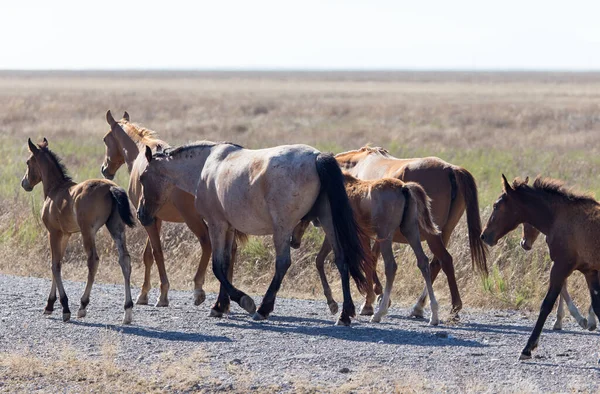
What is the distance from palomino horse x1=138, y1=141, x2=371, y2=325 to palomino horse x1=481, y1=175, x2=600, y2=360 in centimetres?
165

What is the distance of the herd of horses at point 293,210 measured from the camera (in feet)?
30.0

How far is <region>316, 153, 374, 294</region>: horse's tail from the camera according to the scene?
9133 mm

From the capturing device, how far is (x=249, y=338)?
8.50 m

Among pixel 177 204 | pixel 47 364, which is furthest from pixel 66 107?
pixel 47 364

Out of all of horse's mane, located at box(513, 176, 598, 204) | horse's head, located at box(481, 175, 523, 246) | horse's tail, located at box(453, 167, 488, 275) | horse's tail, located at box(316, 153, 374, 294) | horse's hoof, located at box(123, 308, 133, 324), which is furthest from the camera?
horse's tail, located at box(453, 167, 488, 275)

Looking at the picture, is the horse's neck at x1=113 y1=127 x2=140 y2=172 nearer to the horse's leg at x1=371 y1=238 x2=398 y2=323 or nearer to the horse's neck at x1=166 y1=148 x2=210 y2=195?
the horse's neck at x1=166 y1=148 x2=210 y2=195

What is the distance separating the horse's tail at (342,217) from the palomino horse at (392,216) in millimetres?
257

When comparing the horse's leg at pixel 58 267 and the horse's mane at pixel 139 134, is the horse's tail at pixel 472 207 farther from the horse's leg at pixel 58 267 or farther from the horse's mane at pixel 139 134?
the horse's leg at pixel 58 267

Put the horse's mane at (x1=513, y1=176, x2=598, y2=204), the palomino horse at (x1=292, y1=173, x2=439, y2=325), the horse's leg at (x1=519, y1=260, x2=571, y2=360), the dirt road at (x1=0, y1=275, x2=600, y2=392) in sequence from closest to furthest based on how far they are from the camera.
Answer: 1. the dirt road at (x1=0, y1=275, x2=600, y2=392)
2. the horse's leg at (x1=519, y1=260, x2=571, y2=360)
3. the horse's mane at (x1=513, y1=176, x2=598, y2=204)
4. the palomino horse at (x1=292, y1=173, x2=439, y2=325)

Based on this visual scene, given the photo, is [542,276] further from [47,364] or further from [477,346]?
[47,364]

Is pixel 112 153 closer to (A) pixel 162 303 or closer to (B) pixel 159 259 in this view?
(B) pixel 159 259

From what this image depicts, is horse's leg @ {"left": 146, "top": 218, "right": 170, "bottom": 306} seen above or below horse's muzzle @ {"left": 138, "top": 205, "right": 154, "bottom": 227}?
below

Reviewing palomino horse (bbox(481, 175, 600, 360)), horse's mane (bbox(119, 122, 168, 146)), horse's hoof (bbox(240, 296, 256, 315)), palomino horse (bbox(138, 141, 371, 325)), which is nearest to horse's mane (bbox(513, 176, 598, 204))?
palomino horse (bbox(481, 175, 600, 360))

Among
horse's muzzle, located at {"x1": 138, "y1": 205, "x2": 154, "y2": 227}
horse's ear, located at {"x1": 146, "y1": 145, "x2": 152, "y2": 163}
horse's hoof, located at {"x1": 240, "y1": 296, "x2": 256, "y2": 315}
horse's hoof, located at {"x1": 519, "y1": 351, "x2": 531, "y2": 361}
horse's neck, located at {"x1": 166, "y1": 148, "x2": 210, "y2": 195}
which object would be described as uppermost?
horse's ear, located at {"x1": 146, "y1": 145, "x2": 152, "y2": 163}
